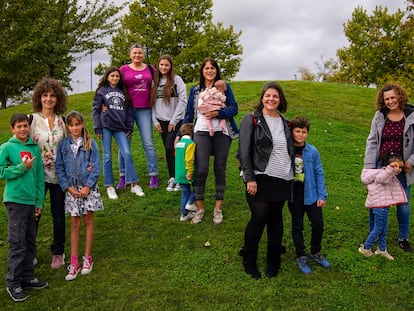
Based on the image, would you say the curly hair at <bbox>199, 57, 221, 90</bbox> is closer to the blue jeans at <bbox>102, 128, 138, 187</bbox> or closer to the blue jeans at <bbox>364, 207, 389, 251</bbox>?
the blue jeans at <bbox>102, 128, 138, 187</bbox>

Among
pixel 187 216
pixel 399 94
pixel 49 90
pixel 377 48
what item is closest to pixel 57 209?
pixel 49 90

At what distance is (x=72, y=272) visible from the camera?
4.56 metres

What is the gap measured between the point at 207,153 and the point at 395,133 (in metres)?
2.36

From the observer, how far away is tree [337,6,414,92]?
28.6m

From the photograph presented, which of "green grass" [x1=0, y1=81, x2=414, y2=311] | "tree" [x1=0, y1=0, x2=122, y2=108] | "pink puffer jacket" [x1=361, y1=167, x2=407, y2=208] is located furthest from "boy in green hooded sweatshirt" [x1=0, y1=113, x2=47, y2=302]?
"tree" [x1=0, y1=0, x2=122, y2=108]

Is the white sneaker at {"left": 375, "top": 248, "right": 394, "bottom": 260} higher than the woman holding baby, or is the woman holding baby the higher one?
the woman holding baby

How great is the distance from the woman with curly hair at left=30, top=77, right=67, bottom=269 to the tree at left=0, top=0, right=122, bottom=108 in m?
13.9

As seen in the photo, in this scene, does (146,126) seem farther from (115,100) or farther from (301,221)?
(301,221)

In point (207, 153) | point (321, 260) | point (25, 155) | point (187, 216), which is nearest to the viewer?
point (25, 155)

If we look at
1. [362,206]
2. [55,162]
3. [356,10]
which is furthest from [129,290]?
[356,10]

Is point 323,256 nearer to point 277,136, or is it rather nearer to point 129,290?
point 277,136

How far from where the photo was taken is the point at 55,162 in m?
4.64

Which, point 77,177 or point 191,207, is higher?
point 77,177

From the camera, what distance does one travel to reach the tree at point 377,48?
93.8 ft
